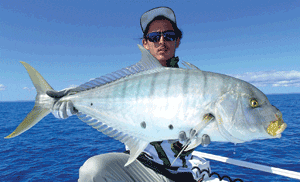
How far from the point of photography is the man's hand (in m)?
2.24

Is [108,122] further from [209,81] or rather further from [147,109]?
[209,81]

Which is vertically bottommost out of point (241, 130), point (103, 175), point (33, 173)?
point (33, 173)

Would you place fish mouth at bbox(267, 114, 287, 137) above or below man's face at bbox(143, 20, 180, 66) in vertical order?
below

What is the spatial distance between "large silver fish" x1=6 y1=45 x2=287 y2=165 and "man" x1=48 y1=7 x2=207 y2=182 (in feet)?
1.22

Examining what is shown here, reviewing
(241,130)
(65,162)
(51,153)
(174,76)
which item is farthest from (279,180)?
(51,153)

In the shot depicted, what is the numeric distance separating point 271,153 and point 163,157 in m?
10.9

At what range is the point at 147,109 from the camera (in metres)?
1.95

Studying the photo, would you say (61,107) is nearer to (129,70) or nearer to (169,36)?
(129,70)

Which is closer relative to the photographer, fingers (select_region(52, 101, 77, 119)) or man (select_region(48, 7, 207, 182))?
fingers (select_region(52, 101, 77, 119))

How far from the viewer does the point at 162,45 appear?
3.30 meters

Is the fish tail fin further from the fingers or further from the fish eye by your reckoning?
the fish eye

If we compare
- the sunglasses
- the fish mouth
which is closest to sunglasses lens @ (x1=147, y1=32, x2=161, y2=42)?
the sunglasses

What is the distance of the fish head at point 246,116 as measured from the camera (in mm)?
1729

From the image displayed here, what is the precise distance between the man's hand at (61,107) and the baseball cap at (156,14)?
198cm
